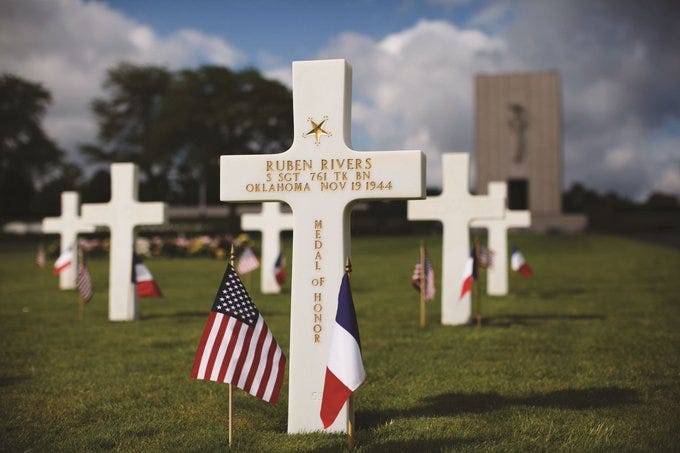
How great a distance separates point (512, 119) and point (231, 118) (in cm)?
1901

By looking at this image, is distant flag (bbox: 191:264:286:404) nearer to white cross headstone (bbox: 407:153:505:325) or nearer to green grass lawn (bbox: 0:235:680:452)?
green grass lawn (bbox: 0:235:680:452)

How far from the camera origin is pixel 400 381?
7.36 meters

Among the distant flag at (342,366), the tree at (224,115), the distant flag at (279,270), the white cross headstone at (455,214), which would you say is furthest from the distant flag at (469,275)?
the tree at (224,115)

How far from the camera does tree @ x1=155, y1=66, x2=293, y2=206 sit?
157ft

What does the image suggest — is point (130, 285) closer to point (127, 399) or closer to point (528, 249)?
point (127, 399)

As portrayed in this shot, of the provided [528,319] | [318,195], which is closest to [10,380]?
[318,195]

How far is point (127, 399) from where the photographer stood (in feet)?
22.1

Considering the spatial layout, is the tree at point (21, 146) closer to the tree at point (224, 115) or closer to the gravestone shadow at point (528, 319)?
the tree at point (224, 115)

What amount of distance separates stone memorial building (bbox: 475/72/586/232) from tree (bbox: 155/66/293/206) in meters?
13.4

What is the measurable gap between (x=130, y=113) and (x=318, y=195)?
57.9 m

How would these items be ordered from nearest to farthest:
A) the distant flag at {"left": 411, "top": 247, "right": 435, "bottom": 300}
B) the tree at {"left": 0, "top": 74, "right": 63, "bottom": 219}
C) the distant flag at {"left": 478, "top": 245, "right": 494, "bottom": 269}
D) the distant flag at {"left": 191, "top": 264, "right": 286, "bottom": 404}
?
the distant flag at {"left": 191, "top": 264, "right": 286, "bottom": 404} → the distant flag at {"left": 411, "top": 247, "right": 435, "bottom": 300} → the distant flag at {"left": 478, "top": 245, "right": 494, "bottom": 269} → the tree at {"left": 0, "top": 74, "right": 63, "bottom": 219}

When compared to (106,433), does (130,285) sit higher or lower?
higher

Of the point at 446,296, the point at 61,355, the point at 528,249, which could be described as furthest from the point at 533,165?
the point at 61,355

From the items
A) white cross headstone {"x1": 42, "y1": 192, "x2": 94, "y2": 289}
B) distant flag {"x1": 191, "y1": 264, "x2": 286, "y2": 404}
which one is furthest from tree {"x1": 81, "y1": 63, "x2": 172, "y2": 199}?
distant flag {"x1": 191, "y1": 264, "x2": 286, "y2": 404}
